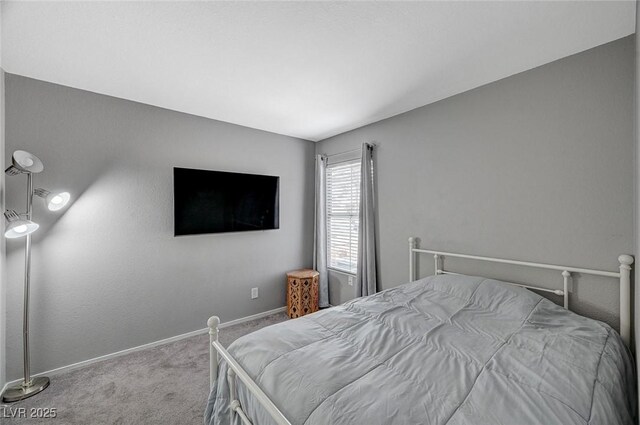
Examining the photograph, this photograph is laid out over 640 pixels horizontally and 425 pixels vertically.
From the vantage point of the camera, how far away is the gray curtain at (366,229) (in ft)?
9.90

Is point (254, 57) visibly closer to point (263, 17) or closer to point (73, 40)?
point (263, 17)

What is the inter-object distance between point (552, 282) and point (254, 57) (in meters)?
2.63

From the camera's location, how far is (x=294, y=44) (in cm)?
170

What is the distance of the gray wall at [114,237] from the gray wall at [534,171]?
1995mm

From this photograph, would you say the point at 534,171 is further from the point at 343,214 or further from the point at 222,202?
the point at 222,202

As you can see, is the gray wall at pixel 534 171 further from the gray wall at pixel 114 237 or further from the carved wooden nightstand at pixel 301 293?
the gray wall at pixel 114 237

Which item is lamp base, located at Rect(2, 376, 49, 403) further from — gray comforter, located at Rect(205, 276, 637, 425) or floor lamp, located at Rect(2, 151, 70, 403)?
gray comforter, located at Rect(205, 276, 637, 425)

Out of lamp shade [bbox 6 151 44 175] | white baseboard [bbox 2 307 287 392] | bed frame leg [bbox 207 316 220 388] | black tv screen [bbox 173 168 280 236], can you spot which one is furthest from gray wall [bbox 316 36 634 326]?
lamp shade [bbox 6 151 44 175]

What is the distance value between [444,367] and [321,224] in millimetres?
2599

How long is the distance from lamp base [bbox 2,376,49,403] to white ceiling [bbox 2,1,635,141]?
237 centimetres

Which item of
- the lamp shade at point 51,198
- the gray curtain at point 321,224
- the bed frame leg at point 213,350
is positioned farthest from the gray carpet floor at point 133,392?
the gray curtain at point 321,224

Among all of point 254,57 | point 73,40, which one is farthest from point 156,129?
point 254,57

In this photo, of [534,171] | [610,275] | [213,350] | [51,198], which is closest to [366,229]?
[534,171]

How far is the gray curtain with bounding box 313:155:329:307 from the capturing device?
12.0ft
